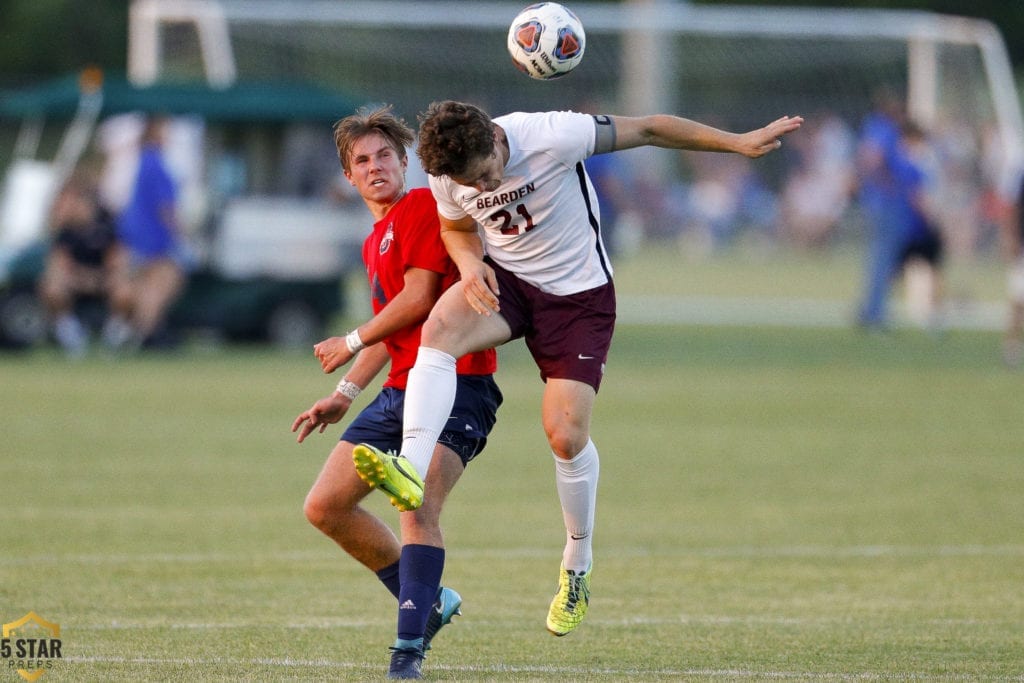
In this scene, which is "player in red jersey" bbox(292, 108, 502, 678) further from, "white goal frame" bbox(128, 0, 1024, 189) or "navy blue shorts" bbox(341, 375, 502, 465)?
"white goal frame" bbox(128, 0, 1024, 189)

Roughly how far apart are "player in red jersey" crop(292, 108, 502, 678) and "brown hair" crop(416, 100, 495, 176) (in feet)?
1.06

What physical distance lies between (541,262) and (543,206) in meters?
0.22

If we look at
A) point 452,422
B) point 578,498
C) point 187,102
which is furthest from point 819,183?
point 452,422

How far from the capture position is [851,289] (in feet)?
101

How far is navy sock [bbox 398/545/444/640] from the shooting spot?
17.9 ft

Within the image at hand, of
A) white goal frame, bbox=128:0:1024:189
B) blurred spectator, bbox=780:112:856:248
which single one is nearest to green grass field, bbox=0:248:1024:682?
white goal frame, bbox=128:0:1024:189

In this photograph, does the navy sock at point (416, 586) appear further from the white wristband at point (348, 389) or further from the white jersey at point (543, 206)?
Answer: the white jersey at point (543, 206)

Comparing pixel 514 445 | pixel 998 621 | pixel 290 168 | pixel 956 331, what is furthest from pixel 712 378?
pixel 998 621

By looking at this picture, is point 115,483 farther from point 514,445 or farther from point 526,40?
point 526,40

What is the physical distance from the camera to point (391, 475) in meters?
5.31

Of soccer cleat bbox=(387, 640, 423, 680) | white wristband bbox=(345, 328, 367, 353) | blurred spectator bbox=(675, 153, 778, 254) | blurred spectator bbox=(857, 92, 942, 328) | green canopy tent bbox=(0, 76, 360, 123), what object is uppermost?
white wristband bbox=(345, 328, 367, 353)

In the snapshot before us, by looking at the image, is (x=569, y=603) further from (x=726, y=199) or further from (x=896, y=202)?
(x=726, y=199)

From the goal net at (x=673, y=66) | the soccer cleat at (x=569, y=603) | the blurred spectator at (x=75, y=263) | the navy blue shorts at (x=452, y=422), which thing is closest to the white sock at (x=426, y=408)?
the navy blue shorts at (x=452, y=422)

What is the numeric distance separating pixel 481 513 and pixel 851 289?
22.3 meters
